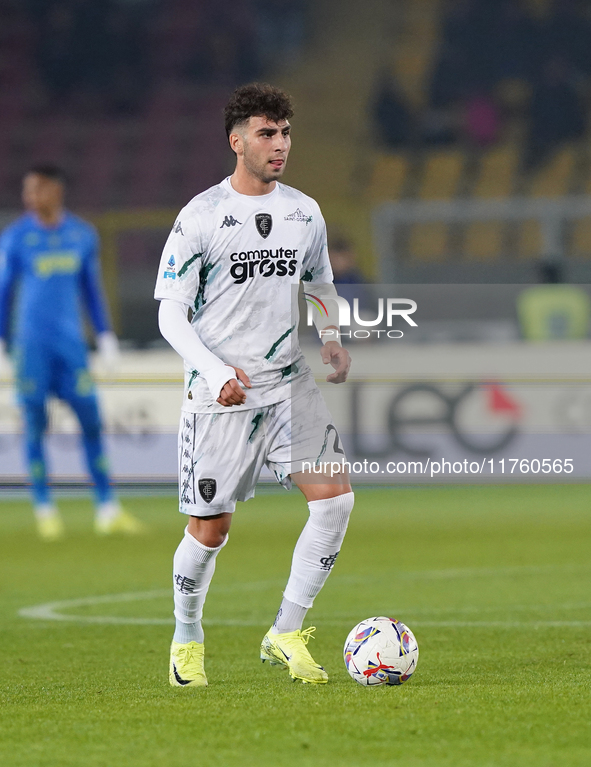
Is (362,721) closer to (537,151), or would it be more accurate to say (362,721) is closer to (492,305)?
(492,305)

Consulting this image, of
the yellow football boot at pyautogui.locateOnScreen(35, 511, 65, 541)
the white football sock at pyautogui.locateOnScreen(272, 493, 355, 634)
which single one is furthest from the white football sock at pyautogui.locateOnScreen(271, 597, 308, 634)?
the yellow football boot at pyautogui.locateOnScreen(35, 511, 65, 541)

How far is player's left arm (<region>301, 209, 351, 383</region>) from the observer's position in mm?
4410

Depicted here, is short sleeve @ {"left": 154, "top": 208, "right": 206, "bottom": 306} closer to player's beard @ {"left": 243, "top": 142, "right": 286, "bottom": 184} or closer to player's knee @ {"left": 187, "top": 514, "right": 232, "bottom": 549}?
player's beard @ {"left": 243, "top": 142, "right": 286, "bottom": 184}

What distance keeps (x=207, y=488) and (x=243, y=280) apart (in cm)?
66

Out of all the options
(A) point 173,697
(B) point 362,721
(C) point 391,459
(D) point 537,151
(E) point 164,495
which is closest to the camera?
(B) point 362,721

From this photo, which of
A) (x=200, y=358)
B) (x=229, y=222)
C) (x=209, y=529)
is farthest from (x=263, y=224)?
(x=209, y=529)

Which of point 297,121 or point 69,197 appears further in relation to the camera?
point 297,121

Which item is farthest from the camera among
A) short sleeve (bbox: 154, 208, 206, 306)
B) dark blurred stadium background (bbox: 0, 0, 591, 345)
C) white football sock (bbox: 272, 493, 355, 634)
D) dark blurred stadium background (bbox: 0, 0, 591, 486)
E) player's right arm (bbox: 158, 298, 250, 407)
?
dark blurred stadium background (bbox: 0, 0, 591, 345)

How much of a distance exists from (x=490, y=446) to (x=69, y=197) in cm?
1080

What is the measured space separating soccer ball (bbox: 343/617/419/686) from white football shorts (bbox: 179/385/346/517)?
0.54 metres

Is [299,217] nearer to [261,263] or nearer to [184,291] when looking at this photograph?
[261,263]

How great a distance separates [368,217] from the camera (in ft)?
44.4

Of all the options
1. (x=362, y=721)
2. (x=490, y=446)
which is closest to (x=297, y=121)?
(x=490, y=446)

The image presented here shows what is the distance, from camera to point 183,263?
417 centimetres
